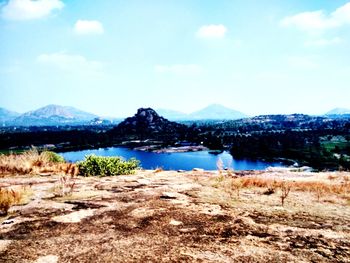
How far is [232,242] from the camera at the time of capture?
571 cm

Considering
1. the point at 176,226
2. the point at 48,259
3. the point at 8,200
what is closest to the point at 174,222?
the point at 176,226

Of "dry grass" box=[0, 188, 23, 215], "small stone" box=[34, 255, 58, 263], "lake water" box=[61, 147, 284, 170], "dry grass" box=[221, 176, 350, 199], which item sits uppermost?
"dry grass" box=[0, 188, 23, 215]

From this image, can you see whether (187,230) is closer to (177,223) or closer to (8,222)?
(177,223)

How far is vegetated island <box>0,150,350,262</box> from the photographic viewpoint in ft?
17.3

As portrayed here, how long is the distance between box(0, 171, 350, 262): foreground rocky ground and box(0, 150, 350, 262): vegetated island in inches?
0.6

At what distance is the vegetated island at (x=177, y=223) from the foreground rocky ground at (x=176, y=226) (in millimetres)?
16

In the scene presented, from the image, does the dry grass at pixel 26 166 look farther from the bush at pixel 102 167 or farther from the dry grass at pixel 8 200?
the dry grass at pixel 8 200

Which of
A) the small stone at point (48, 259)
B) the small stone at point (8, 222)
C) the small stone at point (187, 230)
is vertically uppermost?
the small stone at point (8, 222)

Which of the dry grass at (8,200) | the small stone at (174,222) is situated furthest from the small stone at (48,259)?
the dry grass at (8,200)

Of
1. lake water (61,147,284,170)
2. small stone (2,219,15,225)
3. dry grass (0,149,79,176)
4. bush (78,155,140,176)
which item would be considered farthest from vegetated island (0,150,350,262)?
lake water (61,147,284,170)

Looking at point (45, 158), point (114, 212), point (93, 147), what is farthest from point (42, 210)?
point (93, 147)

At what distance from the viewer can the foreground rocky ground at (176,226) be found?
525 centimetres

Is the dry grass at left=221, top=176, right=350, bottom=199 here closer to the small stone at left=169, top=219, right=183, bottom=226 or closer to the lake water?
the small stone at left=169, top=219, right=183, bottom=226

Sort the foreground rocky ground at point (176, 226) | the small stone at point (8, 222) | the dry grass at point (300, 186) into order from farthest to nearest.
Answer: the dry grass at point (300, 186), the small stone at point (8, 222), the foreground rocky ground at point (176, 226)
